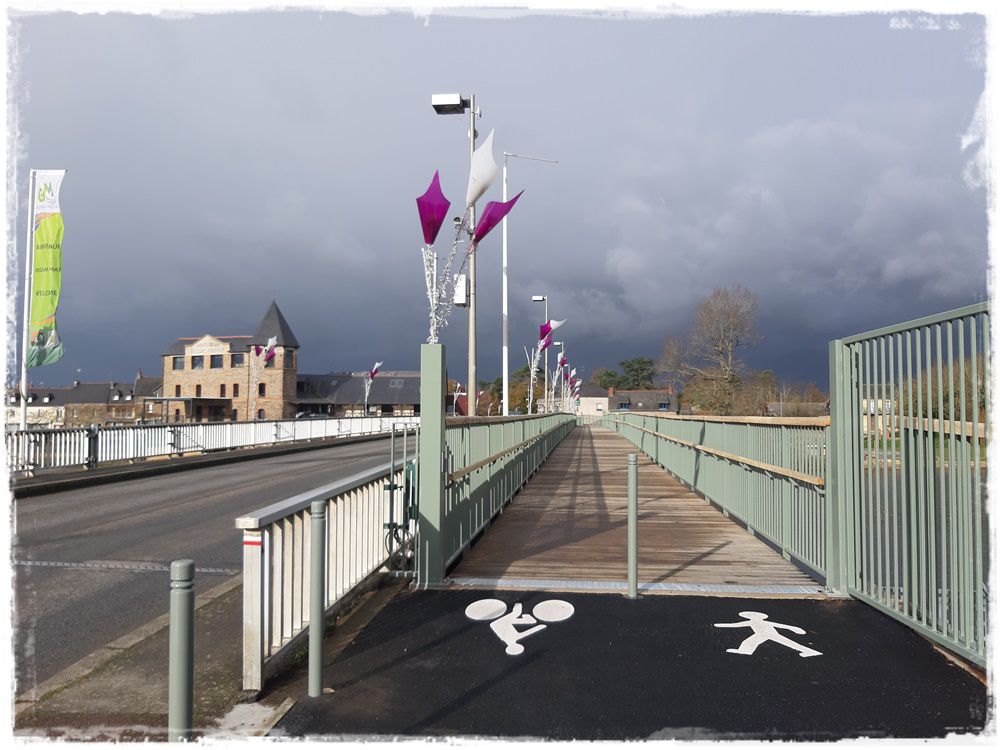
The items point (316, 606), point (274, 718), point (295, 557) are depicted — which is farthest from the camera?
point (295, 557)

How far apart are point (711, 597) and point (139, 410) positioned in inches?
3565

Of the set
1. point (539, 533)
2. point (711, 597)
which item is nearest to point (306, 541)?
point (711, 597)

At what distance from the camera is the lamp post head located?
13.3m

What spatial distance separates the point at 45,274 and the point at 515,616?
16542 millimetres

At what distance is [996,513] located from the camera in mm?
3805

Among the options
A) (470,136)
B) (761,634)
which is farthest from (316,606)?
(470,136)

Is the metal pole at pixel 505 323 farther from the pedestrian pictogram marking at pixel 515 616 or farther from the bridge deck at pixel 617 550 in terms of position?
the pedestrian pictogram marking at pixel 515 616

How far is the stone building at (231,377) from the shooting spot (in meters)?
77.9

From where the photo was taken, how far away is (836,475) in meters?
5.69

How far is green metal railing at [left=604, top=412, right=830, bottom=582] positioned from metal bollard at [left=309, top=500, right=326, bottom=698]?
4.27 m

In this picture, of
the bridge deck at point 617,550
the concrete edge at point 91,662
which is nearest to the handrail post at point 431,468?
the bridge deck at point 617,550

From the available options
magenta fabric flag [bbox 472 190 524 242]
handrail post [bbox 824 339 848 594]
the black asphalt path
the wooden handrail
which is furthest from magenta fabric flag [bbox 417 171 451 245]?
the black asphalt path

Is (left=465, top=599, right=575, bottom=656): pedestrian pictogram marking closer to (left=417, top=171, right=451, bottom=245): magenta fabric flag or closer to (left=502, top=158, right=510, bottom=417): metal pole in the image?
(left=417, top=171, right=451, bottom=245): magenta fabric flag

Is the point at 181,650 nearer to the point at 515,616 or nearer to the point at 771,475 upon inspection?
the point at 515,616
